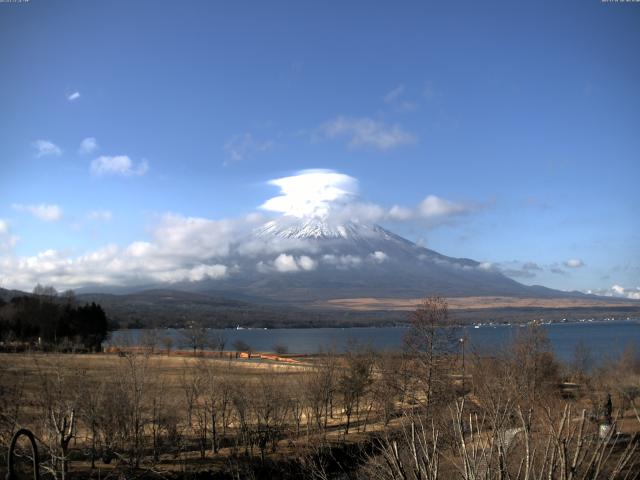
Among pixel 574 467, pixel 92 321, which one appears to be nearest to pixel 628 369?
pixel 574 467

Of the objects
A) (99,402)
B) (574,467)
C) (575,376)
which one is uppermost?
(574,467)

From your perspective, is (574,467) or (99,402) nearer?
(574,467)

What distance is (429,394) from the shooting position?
94.0ft

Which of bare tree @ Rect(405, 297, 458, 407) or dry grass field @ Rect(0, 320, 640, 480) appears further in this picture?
bare tree @ Rect(405, 297, 458, 407)

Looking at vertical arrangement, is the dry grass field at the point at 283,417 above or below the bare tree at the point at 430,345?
below

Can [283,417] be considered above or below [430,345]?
below

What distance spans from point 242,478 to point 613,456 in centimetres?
1540

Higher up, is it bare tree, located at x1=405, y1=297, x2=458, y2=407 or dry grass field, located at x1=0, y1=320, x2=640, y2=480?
bare tree, located at x1=405, y1=297, x2=458, y2=407

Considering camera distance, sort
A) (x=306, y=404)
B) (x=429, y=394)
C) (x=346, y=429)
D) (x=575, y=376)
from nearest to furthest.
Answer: (x=429, y=394) < (x=346, y=429) < (x=306, y=404) < (x=575, y=376)

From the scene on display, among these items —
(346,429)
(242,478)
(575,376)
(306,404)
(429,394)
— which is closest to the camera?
(242,478)

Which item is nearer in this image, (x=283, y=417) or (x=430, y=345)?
(x=430, y=345)

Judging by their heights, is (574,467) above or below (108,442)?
above

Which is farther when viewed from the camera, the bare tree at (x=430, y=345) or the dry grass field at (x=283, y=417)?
the bare tree at (x=430, y=345)

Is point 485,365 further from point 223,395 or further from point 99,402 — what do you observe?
point 99,402
